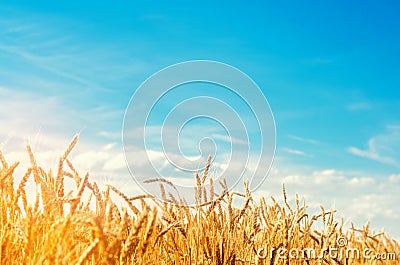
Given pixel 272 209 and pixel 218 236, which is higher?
pixel 272 209

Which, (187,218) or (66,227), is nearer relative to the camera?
(66,227)

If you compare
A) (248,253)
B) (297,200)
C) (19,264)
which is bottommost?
(19,264)

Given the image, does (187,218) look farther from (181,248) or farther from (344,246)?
(344,246)

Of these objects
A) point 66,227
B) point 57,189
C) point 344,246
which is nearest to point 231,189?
point 344,246

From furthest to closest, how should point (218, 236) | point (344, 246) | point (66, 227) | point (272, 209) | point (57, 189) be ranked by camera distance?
point (272, 209) < point (344, 246) < point (218, 236) < point (57, 189) < point (66, 227)

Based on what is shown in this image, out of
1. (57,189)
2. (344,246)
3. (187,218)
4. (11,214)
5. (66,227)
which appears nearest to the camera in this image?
(66,227)

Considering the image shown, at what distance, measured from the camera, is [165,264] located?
3.46m

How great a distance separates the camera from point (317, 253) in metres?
3.49

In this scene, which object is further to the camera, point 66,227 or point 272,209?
point 272,209

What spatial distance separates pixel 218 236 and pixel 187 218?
338 millimetres

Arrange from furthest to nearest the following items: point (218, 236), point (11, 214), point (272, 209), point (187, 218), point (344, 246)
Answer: point (272, 209), point (344, 246), point (187, 218), point (218, 236), point (11, 214)

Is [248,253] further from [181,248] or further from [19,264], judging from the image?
[19,264]

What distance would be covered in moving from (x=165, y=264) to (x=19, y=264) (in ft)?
4.41

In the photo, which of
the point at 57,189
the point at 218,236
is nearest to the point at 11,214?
the point at 57,189
